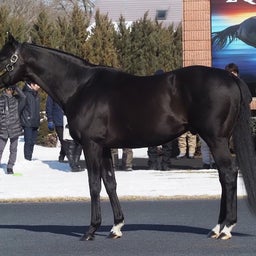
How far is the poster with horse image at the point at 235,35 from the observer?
2103 centimetres

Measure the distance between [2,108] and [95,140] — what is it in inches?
324

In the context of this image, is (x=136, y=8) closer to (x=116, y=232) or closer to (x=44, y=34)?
(x=44, y=34)

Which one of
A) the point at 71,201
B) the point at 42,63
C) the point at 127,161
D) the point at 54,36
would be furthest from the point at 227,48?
the point at 42,63

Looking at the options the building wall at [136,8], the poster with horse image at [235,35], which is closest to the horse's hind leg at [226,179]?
the poster with horse image at [235,35]

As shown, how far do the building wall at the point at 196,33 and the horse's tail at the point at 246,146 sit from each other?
11.9 m

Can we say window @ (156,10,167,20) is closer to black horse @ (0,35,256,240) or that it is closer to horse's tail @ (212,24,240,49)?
horse's tail @ (212,24,240,49)

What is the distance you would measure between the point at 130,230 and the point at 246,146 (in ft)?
6.16

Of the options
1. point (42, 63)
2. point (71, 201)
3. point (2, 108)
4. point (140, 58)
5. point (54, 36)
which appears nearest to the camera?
point (42, 63)

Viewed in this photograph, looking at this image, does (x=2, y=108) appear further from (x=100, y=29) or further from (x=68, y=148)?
(x=100, y=29)

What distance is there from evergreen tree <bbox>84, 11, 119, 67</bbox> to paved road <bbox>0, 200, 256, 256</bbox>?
13.5 m

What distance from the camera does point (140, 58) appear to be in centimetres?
2953

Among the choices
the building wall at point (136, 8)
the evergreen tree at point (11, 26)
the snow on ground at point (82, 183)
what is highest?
the building wall at point (136, 8)

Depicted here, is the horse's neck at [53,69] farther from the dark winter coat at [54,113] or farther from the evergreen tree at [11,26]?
the evergreen tree at [11,26]

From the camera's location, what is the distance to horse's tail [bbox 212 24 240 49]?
21219 mm
